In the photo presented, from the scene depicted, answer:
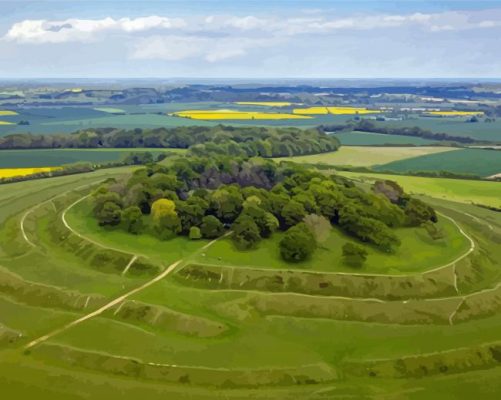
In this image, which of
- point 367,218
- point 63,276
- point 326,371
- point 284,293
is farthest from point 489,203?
point 63,276

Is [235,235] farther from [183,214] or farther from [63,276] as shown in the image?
[63,276]

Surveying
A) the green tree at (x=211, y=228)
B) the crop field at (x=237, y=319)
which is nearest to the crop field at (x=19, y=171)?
the crop field at (x=237, y=319)

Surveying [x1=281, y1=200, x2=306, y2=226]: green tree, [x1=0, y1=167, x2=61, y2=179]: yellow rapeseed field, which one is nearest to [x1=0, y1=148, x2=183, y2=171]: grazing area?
[x1=0, y1=167, x2=61, y2=179]: yellow rapeseed field

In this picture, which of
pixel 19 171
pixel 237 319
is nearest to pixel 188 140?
pixel 19 171

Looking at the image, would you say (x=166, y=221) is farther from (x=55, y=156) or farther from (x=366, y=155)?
(x=366, y=155)

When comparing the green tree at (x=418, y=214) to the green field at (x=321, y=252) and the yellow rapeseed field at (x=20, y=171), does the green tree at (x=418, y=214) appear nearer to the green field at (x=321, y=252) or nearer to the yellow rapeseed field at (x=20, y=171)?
the green field at (x=321, y=252)

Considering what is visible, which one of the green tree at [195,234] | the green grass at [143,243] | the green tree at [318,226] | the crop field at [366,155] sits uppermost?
the green tree at [318,226]
